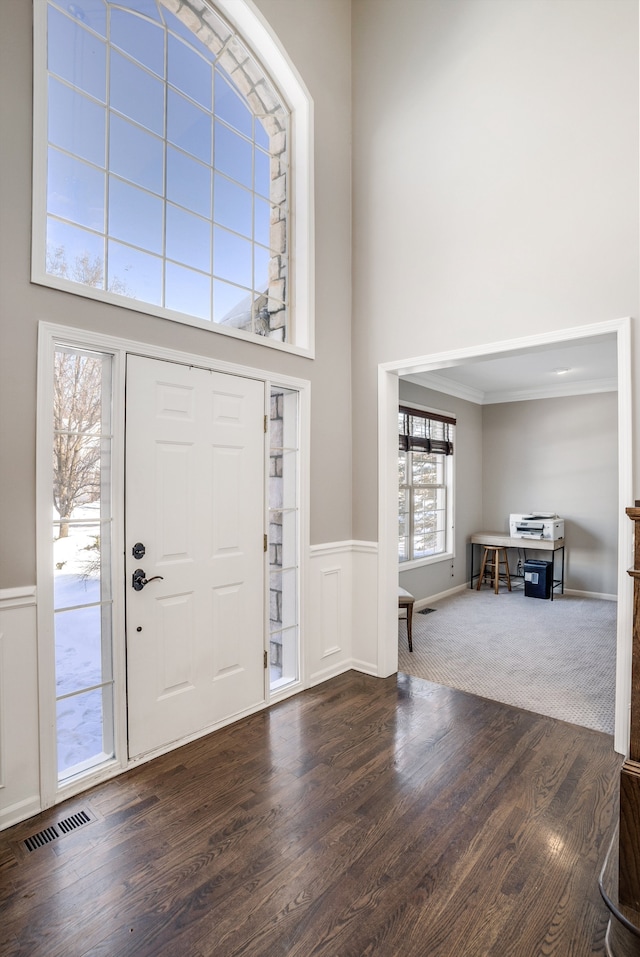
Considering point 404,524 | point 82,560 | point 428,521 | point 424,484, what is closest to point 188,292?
point 82,560

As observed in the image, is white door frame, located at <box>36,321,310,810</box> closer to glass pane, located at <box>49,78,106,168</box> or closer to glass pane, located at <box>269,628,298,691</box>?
glass pane, located at <box>49,78,106,168</box>

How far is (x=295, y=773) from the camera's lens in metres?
2.46

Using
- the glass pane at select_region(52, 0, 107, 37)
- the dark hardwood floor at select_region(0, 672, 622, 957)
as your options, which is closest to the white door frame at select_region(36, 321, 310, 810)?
the dark hardwood floor at select_region(0, 672, 622, 957)

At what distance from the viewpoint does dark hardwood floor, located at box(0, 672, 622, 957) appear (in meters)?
1.58

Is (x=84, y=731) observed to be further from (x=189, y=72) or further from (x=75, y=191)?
(x=189, y=72)

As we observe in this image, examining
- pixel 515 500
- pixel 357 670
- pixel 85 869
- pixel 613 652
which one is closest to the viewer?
pixel 85 869

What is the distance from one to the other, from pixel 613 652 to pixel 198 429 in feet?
12.8

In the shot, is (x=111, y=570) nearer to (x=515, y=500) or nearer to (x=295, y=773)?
(x=295, y=773)

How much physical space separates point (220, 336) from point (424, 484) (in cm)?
391

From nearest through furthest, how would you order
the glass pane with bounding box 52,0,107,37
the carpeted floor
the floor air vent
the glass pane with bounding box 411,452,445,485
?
the floor air vent < the glass pane with bounding box 52,0,107,37 < the carpeted floor < the glass pane with bounding box 411,452,445,485

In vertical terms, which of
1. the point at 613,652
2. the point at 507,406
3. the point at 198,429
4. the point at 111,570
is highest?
the point at 507,406

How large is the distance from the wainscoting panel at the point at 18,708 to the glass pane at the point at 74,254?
1.48 m

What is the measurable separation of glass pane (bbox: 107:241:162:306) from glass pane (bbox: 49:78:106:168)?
0.42m

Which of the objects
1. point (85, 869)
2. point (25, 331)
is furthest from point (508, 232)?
point (85, 869)
